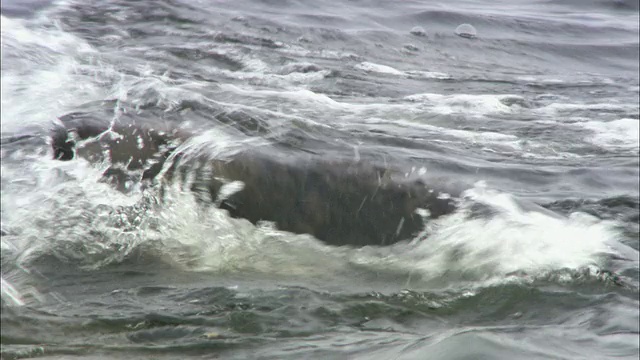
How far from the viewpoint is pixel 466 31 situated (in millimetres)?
8141

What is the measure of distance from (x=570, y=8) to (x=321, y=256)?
7.93m

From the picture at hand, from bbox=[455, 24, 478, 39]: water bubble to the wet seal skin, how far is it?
202 inches

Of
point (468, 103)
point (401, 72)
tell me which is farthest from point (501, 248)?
point (401, 72)

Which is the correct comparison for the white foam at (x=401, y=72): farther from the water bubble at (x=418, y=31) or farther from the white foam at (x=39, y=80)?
the white foam at (x=39, y=80)

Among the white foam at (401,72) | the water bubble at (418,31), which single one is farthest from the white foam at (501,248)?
the water bubble at (418,31)

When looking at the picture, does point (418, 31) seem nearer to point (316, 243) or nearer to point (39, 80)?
point (39, 80)

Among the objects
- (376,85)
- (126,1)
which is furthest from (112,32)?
(376,85)

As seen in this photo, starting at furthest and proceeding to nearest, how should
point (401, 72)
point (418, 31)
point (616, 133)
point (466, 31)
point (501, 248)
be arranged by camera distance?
point (466, 31) → point (418, 31) → point (401, 72) → point (616, 133) → point (501, 248)

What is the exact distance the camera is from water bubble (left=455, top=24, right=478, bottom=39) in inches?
317

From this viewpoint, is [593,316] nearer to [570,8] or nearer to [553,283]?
[553,283]

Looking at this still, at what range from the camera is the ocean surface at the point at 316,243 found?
2457 millimetres

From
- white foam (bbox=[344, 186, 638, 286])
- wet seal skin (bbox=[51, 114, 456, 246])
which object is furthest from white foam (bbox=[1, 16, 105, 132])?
white foam (bbox=[344, 186, 638, 286])

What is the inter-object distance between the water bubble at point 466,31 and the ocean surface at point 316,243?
253 cm

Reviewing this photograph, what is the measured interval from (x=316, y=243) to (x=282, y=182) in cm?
28
